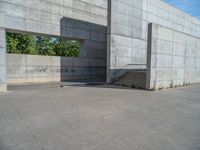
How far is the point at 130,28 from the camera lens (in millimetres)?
16141

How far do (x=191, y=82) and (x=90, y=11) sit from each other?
12.1 m

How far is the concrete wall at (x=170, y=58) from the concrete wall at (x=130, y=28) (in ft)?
13.5

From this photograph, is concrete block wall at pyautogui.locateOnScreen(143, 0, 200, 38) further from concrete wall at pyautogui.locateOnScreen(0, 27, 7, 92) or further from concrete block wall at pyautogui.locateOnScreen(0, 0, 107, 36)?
concrete wall at pyautogui.locateOnScreen(0, 27, 7, 92)

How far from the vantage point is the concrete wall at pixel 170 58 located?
11039 millimetres

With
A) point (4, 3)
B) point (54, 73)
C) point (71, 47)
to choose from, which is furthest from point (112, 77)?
point (71, 47)

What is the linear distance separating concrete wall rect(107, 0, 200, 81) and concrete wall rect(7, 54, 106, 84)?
3.76 m

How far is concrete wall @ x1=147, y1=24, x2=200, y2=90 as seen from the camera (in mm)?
11039

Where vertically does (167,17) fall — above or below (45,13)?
above

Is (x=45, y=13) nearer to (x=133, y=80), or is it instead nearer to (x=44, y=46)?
(x=133, y=80)

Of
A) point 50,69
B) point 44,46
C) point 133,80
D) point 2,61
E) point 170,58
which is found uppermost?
point 44,46

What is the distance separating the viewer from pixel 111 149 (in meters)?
3.17

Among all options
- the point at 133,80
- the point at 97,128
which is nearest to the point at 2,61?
the point at 97,128

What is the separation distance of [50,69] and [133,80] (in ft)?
24.1

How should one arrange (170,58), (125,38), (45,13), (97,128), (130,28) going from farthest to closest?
(130,28) < (125,38) < (45,13) < (170,58) < (97,128)
